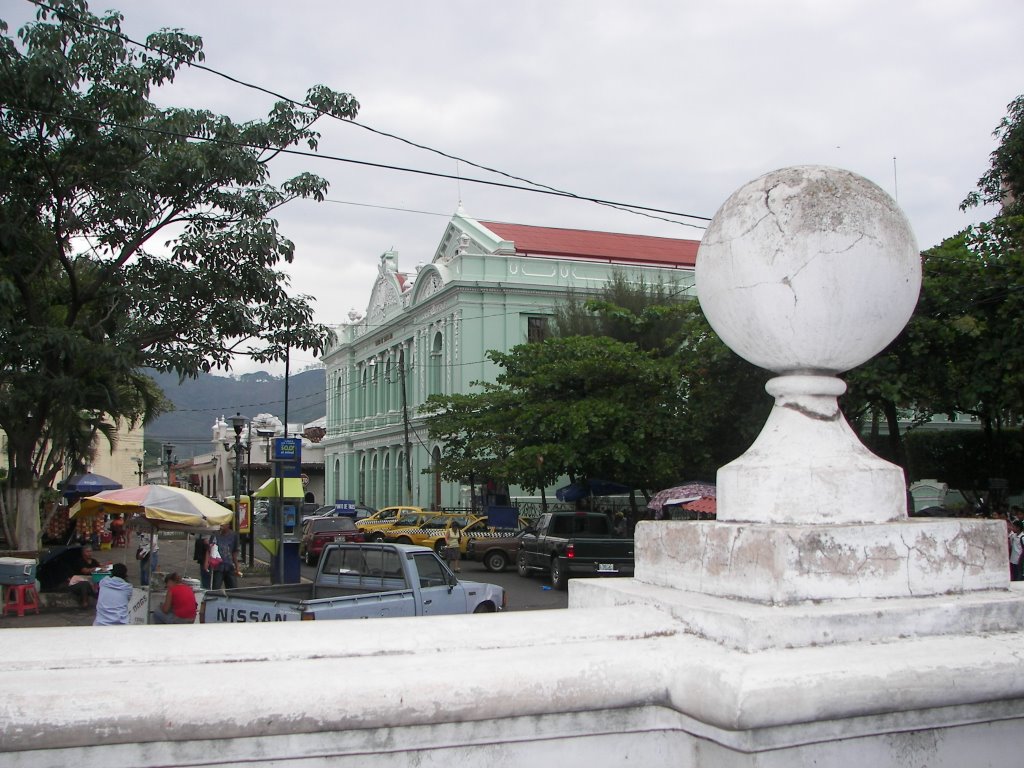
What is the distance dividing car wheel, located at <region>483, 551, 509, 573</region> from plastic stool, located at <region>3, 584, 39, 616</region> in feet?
40.0

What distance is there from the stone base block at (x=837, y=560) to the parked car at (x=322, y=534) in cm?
2545

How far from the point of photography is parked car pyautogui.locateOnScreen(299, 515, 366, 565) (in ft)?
91.5

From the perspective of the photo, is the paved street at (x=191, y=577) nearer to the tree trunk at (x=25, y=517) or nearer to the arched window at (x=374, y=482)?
the tree trunk at (x=25, y=517)

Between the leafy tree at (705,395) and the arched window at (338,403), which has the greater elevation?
the arched window at (338,403)

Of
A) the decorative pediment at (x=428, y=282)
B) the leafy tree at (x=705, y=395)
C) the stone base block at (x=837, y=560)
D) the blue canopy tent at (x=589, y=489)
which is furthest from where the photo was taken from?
the decorative pediment at (x=428, y=282)

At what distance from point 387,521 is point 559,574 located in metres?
14.1

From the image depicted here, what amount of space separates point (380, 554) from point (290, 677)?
10155mm

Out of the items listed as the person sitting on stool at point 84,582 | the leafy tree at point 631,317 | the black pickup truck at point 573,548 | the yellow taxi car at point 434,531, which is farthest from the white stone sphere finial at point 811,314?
the yellow taxi car at point 434,531

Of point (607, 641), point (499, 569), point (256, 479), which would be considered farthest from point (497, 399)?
point (256, 479)

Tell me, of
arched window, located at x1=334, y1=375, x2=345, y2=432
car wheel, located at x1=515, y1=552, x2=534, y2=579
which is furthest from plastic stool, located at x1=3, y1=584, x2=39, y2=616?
arched window, located at x1=334, y1=375, x2=345, y2=432

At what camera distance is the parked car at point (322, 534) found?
91.5 ft

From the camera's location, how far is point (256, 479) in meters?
81.2

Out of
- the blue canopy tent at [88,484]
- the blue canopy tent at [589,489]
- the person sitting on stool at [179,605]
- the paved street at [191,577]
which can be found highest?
the blue canopy tent at [88,484]

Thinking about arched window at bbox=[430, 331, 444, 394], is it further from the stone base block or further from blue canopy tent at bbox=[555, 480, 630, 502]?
the stone base block
